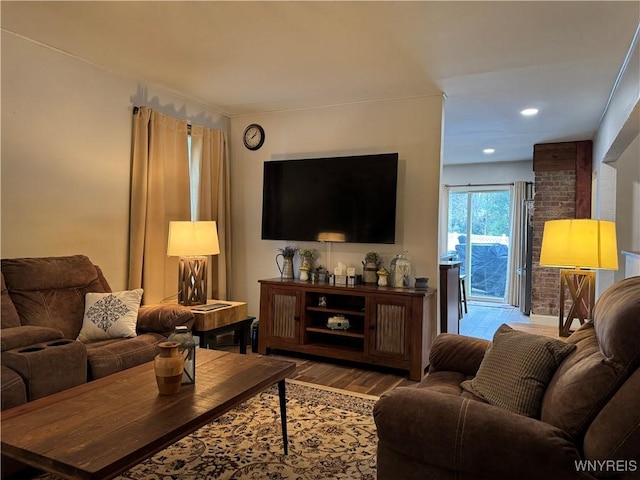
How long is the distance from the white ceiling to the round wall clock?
40 centimetres

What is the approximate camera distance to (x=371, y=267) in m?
4.14

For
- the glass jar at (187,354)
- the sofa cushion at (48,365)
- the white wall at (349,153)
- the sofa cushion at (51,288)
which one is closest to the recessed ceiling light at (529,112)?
the white wall at (349,153)

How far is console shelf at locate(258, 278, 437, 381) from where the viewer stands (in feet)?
12.0

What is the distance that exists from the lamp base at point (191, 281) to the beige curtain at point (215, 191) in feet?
2.48

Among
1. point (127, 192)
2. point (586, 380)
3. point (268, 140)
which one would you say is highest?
point (268, 140)

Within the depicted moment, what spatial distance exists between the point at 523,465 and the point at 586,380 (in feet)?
1.10

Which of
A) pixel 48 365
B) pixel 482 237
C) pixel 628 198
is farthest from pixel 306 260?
pixel 482 237

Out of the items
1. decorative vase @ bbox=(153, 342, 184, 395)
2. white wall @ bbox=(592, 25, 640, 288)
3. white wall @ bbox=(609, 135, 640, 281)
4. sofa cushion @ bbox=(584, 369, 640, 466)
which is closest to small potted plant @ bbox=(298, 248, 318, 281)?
decorative vase @ bbox=(153, 342, 184, 395)

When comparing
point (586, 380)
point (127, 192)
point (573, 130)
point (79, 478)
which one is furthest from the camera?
point (573, 130)

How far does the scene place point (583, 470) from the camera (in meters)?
1.32

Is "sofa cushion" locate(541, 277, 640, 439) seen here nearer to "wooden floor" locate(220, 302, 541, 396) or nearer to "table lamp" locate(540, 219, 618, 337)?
"table lamp" locate(540, 219, 618, 337)

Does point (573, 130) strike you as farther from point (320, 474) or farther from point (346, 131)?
point (320, 474)

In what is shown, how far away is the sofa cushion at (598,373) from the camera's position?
4.49 feet

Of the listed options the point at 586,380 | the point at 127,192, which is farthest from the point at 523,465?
the point at 127,192
